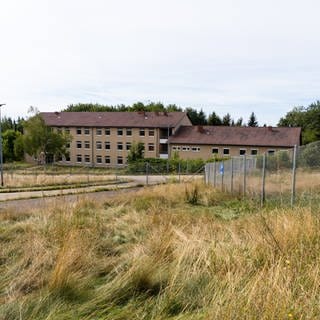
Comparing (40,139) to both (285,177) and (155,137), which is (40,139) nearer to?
(155,137)

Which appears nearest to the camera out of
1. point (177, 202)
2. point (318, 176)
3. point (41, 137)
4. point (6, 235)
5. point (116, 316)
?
point (116, 316)

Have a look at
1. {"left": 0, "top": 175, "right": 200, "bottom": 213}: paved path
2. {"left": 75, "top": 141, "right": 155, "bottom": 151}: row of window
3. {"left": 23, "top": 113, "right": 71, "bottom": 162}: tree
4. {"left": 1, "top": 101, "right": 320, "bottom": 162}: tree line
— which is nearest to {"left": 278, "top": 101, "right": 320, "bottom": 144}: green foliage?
{"left": 1, "top": 101, "right": 320, "bottom": 162}: tree line

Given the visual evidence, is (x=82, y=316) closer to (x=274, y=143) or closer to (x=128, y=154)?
(x=274, y=143)

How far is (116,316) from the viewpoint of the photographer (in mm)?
2887

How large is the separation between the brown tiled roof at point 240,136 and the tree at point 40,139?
1848 cm

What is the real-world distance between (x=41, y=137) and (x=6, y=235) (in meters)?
55.5

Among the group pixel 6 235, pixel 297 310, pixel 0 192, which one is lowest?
pixel 0 192

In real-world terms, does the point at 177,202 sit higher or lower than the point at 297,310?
lower

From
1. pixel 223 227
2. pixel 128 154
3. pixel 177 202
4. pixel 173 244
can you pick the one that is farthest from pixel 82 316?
pixel 128 154

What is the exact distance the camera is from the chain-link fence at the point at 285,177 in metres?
7.76

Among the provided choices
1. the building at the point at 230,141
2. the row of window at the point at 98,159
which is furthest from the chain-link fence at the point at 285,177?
the row of window at the point at 98,159

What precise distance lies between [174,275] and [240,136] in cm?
5464

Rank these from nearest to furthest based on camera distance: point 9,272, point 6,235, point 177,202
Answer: point 9,272
point 6,235
point 177,202

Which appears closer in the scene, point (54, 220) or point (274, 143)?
point (54, 220)
